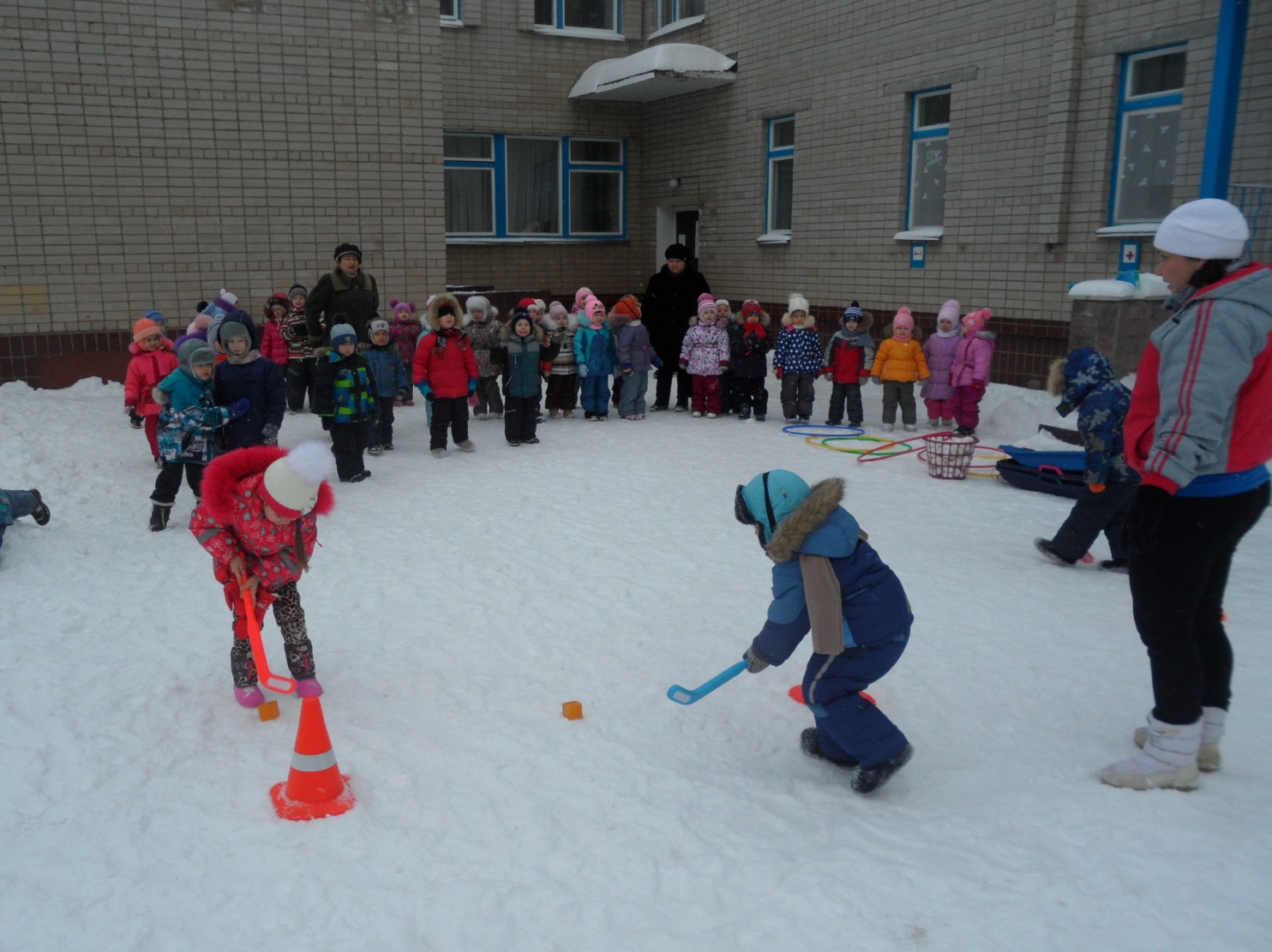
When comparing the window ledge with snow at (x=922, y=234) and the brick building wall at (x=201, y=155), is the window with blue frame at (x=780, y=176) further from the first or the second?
the brick building wall at (x=201, y=155)

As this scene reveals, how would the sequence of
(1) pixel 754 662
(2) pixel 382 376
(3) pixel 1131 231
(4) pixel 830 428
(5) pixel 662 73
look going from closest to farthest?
1. (1) pixel 754 662
2. (2) pixel 382 376
3. (4) pixel 830 428
4. (3) pixel 1131 231
5. (5) pixel 662 73

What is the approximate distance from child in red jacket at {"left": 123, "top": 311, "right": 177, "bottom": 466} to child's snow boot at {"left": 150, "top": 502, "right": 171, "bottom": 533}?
142 cm

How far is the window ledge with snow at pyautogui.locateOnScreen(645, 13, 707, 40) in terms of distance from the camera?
53.9ft

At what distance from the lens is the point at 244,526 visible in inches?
153

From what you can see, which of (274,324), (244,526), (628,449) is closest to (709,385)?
(628,449)

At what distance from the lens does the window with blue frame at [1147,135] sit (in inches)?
397

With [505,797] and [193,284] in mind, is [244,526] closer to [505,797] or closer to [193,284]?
[505,797]

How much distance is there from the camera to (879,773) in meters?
3.49

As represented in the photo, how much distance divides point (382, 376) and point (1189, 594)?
6920mm

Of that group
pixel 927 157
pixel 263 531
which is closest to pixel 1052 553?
pixel 263 531

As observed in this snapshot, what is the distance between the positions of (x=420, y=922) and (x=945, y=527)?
4.77 metres

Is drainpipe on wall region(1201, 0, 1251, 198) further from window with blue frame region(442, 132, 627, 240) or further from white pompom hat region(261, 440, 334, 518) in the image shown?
window with blue frame region(442, 132, 627, 240)

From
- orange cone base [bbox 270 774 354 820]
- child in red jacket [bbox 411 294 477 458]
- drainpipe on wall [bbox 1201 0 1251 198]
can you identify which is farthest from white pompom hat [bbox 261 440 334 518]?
drainpipe on wall [bbox 1201 0 1251 198]

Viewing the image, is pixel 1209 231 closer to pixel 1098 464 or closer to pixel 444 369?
pixel 1098 464
